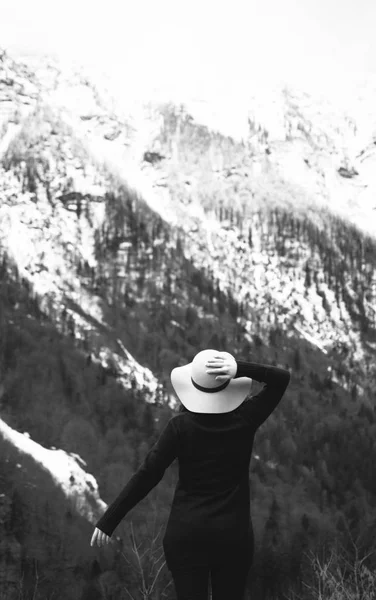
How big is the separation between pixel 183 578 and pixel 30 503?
123417 millimetres

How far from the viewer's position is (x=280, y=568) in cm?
10044

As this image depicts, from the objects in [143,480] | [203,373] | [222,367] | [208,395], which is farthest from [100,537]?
[222,367]

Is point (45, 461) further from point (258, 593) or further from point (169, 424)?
point (169, 424)

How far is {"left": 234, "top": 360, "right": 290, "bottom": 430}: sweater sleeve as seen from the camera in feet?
16.8

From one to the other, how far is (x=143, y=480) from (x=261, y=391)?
3.24 feet

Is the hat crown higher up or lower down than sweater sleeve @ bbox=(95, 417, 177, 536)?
higher up

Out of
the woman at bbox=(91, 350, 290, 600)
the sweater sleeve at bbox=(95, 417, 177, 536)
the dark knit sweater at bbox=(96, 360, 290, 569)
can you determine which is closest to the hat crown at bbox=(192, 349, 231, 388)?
the woman at bbox=(91, 350, 290, 600)

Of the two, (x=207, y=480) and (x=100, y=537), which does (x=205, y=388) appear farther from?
(x=100, y=537)

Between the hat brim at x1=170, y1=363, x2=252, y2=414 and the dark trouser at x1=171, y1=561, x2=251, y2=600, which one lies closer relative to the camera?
the dark trouser at x1=171, y1=561, x2=251, y2=600

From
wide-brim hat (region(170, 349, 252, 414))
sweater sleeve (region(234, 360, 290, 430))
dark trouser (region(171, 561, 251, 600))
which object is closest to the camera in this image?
dark trouser (region(171, 561, 251, 600))

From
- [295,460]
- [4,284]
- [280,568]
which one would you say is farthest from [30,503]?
[4,284]

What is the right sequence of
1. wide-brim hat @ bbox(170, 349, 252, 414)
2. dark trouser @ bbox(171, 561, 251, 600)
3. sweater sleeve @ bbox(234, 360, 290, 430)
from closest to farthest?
dark trouser @ bbox(171, 561, 251, 600), wide-brim hat @ bbox(170, 349, 252, 414), sweater sleeve @ bbox(234, 360, 290, 430)

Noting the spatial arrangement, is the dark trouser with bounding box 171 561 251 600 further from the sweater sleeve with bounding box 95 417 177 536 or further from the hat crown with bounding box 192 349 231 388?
the hat crown with bounding box 192 349 231 388

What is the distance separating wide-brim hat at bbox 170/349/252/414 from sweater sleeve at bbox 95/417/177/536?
7.6 inches
